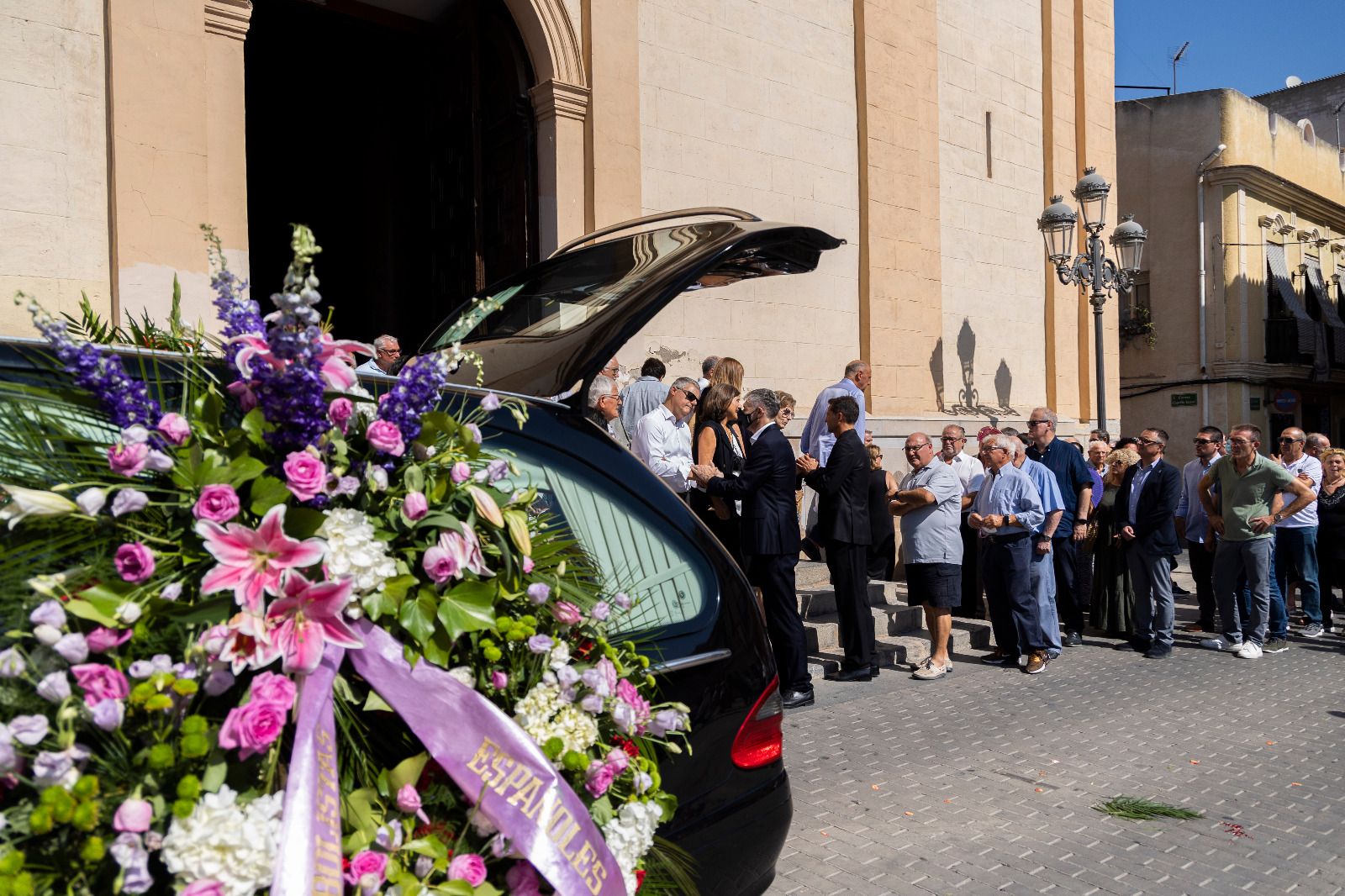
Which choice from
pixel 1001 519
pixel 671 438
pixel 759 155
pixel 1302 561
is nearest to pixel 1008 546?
pixel 1001 519

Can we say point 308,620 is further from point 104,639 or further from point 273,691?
point 104,639

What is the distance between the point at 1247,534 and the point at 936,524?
128 inches

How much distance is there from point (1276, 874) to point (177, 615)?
4.48 meters

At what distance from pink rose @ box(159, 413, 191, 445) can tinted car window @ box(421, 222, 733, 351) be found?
4.75 ft

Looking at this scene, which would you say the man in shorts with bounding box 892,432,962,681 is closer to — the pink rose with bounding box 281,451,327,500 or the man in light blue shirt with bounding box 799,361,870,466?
the man in light blue shirt with bounding box 799,361,870,466

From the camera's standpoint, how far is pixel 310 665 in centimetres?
173

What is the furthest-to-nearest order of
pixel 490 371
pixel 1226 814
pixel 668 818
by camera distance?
pixel 1226 814
pixel 490 371
pixel 668 818

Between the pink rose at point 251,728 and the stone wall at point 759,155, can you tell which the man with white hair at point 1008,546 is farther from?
the pink rose at point 251,728

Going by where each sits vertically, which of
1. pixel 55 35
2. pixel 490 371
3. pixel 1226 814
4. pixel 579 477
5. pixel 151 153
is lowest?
pixel 1226 814

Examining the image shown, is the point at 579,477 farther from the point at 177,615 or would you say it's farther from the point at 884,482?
the point at 884,482

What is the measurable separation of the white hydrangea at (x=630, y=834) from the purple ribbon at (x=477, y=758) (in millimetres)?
66

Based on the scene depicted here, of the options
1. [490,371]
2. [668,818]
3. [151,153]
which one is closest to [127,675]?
[668,818]

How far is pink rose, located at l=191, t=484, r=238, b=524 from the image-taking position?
1765 millimetres

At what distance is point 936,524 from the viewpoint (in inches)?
333
